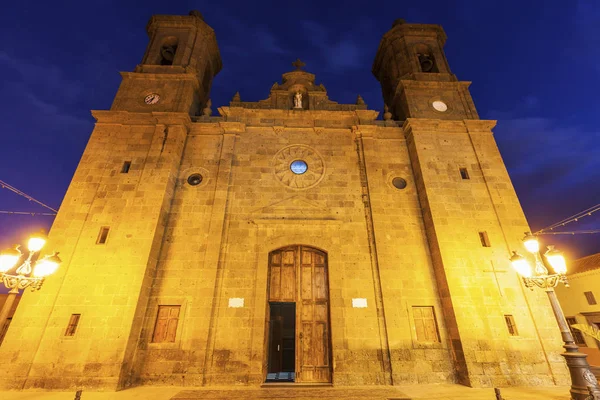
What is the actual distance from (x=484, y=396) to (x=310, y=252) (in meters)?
6.58

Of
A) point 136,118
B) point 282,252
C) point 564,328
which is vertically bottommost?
point 564,328

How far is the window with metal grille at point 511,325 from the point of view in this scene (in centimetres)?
920

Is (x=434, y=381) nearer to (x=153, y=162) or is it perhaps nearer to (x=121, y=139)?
(x=153, y=162)

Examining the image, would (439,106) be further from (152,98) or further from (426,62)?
(152,98)

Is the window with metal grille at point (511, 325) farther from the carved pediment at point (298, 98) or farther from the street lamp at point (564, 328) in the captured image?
the carved pediment at point (298, 98)

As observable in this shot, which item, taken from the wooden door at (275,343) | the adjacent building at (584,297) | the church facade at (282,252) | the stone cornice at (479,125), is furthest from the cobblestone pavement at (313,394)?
the adjacent building at (584,297)

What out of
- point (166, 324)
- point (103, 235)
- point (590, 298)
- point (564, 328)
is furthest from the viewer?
point (590, 298)

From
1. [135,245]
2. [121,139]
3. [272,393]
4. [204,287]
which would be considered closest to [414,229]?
[272,393]

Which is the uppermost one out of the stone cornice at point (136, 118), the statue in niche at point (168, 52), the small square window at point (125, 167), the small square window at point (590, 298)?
the statue in niche at point (168, 52)

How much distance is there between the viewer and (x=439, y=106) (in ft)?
46.6

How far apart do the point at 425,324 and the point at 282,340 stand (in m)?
8.94

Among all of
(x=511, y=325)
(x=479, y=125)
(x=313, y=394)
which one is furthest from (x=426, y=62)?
(x=313, y=394)

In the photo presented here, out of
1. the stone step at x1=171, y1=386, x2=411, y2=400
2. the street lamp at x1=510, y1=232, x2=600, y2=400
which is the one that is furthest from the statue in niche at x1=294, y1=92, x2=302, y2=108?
the stone step at x1=171, y1=386, x2=411, y2=400

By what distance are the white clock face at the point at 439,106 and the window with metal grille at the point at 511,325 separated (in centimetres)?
988
